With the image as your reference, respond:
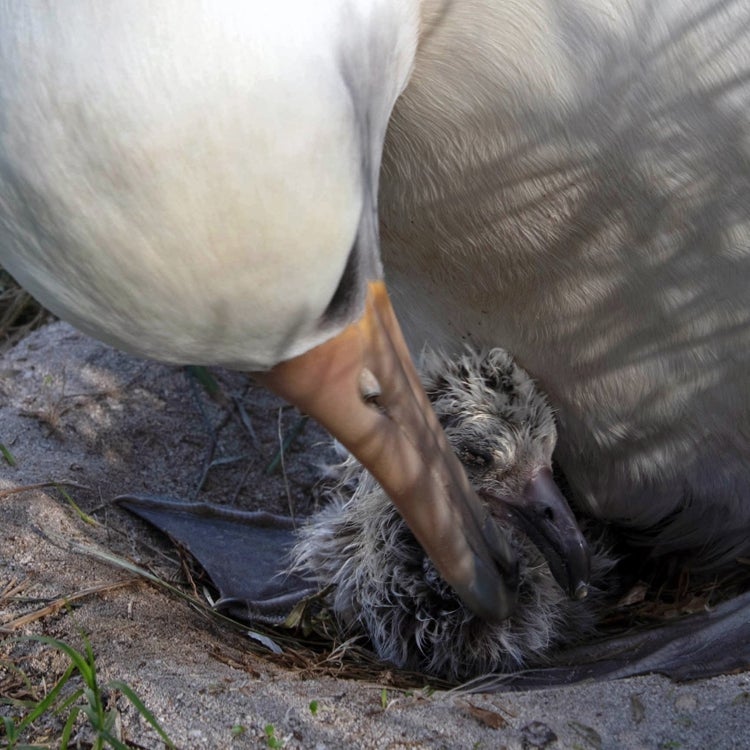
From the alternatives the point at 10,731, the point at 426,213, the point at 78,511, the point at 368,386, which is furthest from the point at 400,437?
the point at 78,511

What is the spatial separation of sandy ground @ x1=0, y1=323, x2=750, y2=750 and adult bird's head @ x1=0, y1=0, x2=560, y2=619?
2.01ft

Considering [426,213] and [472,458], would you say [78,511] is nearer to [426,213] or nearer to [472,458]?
[472,458]

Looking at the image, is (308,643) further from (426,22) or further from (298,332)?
(426,22)

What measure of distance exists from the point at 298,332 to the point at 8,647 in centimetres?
89

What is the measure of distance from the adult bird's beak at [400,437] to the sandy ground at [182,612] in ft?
0.79

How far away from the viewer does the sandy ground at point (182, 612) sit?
5.81ft

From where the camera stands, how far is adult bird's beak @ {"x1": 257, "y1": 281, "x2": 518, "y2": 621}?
1.66m

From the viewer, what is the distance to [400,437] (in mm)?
1810

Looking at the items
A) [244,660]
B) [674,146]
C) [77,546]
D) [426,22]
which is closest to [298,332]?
[426,22]

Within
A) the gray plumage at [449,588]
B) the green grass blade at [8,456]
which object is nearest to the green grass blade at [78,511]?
the green grass blade at [8,456]

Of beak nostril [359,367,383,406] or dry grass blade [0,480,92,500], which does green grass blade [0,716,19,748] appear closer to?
beak nostril [359,367,383,406]

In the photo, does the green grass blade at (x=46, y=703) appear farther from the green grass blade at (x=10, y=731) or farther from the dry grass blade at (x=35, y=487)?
the dry grass blade at (x=35, y=487)

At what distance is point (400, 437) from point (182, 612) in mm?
750

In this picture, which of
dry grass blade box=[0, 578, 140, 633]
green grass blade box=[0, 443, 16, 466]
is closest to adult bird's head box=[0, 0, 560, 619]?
dry grass blade box=[0, 578, 140, 633]
